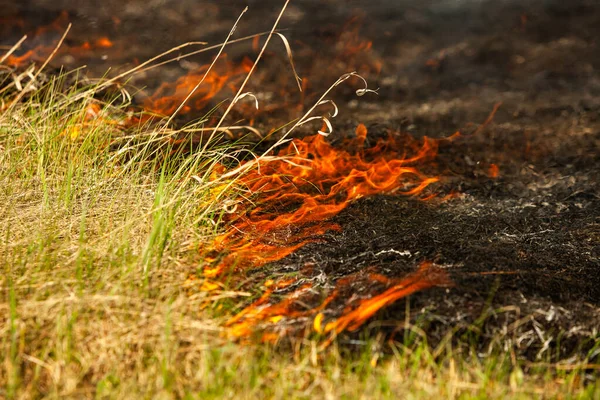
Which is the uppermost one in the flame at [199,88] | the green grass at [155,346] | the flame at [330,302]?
the green grass at [155,346]

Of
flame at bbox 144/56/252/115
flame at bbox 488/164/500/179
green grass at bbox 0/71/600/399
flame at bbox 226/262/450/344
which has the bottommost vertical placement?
flame at bbox 488/164/500/179

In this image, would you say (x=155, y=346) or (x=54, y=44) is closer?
(x=155, y=346)

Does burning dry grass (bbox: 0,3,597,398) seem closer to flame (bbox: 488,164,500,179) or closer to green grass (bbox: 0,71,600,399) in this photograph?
green grass (bbox: 0,71,600,399)

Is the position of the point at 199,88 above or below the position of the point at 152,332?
below

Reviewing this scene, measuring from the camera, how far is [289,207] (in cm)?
357

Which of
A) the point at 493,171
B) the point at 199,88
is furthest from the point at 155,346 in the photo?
the point at 199,88

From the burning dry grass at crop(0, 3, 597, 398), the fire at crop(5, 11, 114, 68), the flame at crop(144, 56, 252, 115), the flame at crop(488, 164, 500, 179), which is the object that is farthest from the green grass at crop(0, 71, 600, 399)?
the fire at crop(5, 11, 114, 68)

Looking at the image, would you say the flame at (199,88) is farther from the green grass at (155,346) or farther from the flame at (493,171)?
the green grass at (155,346)

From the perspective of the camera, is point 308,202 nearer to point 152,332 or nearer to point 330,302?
point 330,302

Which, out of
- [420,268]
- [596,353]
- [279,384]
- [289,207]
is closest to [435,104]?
[289,207]

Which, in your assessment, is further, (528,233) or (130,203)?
Result: (528,233)

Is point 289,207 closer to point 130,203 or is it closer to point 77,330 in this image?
point 130,203

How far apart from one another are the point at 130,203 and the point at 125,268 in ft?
2.21

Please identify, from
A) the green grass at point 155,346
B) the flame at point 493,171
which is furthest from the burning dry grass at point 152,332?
the flame at point 493,171
